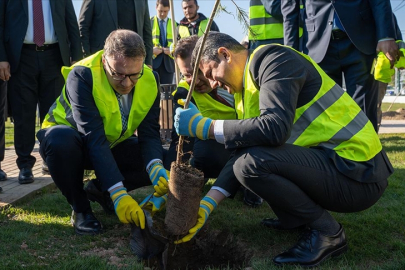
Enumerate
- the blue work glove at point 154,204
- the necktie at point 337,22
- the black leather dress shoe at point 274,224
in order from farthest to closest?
the necktie at point 337,22
the black leather dress shoe at point 274,224
the blue work glove at point 154,204

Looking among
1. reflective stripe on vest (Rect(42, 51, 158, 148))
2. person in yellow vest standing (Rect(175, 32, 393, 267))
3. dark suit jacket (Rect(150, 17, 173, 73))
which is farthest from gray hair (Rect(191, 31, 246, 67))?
dark suit jacket (Rect(150, 17, 173, 73))

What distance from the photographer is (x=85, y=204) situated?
3.14 m

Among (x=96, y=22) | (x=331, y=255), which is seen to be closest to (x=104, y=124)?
(x=331, y=255)

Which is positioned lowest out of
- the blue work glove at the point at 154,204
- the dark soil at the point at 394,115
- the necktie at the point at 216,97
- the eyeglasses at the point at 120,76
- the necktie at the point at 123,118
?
the dark soil at the point at 394,115

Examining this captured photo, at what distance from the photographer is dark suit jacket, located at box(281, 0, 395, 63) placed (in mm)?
3600

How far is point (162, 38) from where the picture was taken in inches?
288

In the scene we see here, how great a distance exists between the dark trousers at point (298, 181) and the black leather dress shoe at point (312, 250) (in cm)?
11

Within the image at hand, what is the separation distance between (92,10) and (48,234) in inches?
125

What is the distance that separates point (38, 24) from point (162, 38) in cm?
296

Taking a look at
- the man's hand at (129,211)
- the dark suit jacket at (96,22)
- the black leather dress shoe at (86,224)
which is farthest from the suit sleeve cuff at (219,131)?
the dark suit jacket at (96,22)

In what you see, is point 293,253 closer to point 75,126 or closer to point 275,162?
point 275,162

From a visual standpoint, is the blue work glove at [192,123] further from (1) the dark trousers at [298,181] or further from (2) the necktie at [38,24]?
(2) the necktie at [38,24]

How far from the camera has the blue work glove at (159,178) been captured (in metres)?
2.85

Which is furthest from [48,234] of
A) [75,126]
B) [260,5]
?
[260,5]
